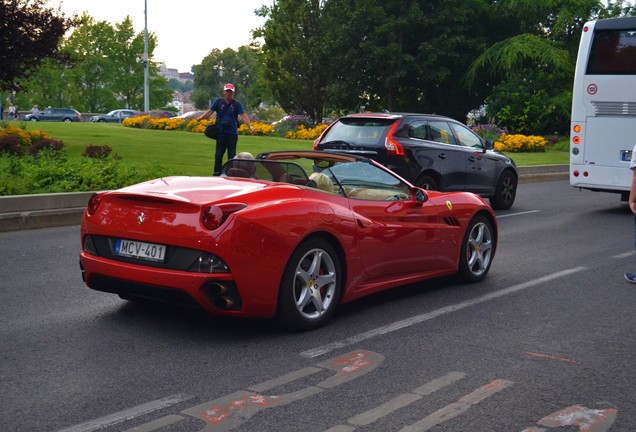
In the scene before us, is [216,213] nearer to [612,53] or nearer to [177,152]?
[612,53]

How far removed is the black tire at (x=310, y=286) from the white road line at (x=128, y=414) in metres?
1.48

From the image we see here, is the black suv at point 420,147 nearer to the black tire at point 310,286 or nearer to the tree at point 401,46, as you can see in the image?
the black tire at point 310,286

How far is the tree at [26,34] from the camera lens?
20.2 m

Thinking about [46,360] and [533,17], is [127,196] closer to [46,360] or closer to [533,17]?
[46,360]

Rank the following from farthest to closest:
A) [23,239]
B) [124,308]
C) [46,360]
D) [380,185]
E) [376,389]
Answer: [23,239], [380,185], [124,308], [46,360], [376,389]

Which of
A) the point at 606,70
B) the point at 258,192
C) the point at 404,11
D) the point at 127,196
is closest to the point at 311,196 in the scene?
the point at 258,192

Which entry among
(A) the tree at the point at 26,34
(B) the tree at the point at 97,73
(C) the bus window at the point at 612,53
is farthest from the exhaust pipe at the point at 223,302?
(B) the tree at the point at 97,73

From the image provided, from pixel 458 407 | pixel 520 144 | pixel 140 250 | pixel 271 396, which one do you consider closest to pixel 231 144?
pixel 140 250

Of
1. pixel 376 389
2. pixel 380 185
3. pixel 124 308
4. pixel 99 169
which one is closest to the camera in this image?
pixel 376 389

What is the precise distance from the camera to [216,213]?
587cm

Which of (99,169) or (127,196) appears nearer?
(127,196)

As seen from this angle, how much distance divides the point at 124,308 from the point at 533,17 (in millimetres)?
44539

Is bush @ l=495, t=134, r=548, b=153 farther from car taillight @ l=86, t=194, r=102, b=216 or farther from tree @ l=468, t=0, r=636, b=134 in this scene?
car taillight @ l=86, t=194, r=102, b=216

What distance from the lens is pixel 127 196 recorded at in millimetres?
6258
